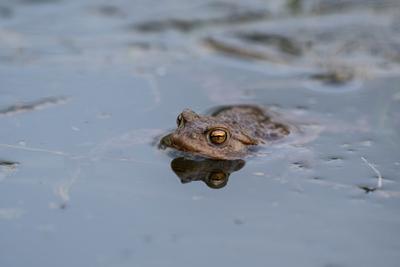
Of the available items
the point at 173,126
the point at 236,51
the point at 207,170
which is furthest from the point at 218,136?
the point at 236,51

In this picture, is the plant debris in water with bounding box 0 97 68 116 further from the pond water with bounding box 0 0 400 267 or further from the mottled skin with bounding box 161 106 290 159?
the mottled skin with bounding box 161 106 290 159

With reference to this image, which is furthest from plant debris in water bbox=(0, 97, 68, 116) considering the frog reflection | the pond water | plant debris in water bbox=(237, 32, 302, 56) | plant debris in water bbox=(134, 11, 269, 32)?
plant debris in water bbox=(237, 32, 302, 56)

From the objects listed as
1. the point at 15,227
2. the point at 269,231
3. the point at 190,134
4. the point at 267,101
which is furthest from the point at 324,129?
the point at 15,227

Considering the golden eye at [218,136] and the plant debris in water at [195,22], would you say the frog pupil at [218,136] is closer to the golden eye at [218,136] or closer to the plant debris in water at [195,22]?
the golden eye at [218,136]

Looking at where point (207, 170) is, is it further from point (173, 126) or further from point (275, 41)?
point (275, 41)

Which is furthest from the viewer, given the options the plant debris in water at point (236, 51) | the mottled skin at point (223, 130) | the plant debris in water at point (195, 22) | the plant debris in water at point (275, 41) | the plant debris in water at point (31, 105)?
the plant debris in water at point (195, 22)

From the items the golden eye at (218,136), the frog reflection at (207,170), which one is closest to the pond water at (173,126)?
the frog reflection at (207,170)

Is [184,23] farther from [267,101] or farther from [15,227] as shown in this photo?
[15,227]
